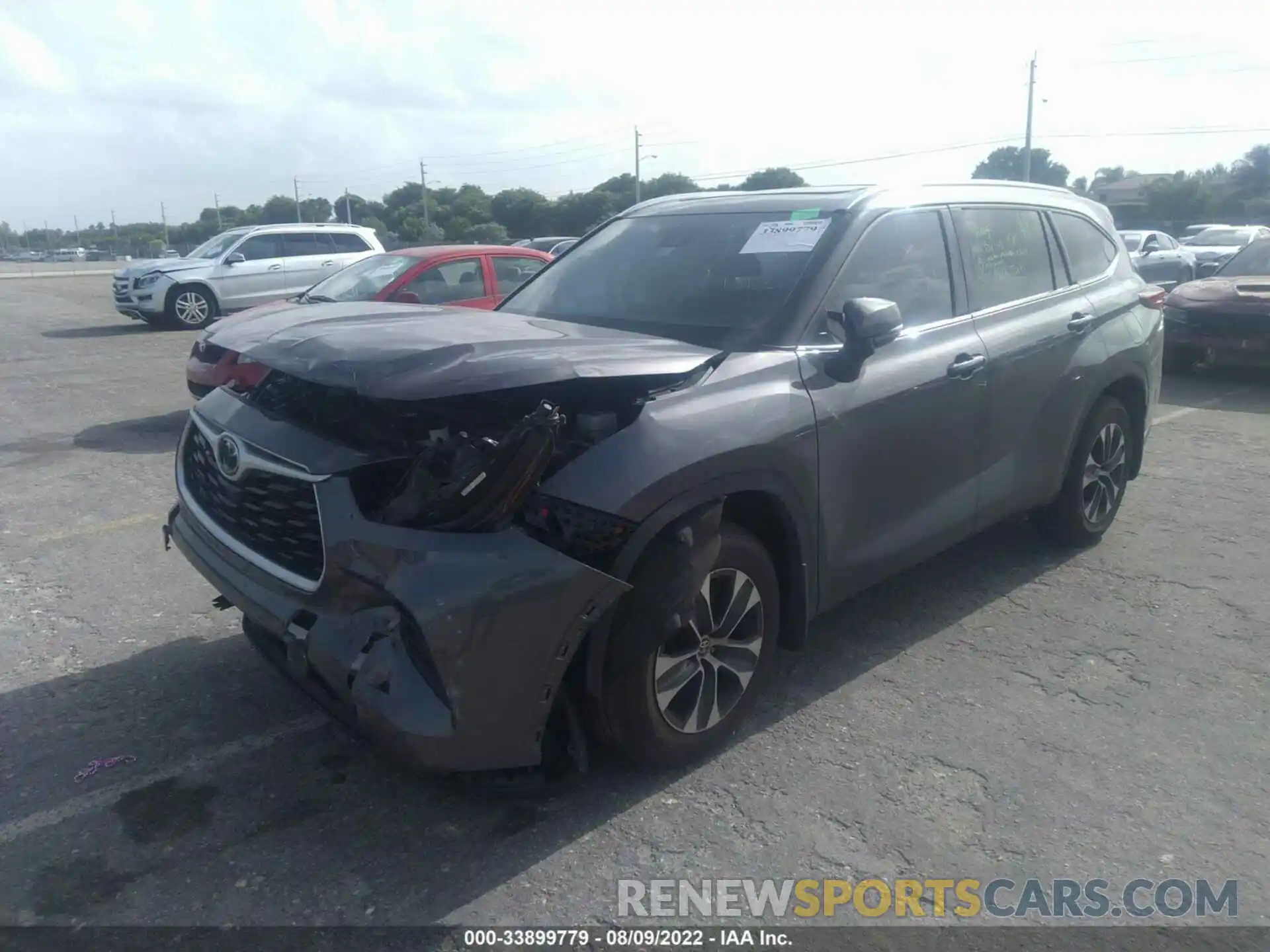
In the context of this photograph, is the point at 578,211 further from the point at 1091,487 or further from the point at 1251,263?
the point at 1091,487

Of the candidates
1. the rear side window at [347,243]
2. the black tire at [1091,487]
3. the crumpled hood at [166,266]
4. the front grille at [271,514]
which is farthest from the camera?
the rear side window at [347,243]

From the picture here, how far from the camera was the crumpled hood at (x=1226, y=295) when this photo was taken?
1009 centimetres

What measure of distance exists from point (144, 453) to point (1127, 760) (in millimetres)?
7104

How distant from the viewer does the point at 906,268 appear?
415 centimetres

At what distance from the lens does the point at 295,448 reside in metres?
3.05

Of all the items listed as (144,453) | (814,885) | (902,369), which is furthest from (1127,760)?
(144,453)

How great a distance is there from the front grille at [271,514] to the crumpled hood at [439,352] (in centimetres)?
35

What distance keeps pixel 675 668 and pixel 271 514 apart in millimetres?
1343

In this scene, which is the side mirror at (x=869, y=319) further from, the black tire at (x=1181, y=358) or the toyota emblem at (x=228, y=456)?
the black tire at (x=1181, y=358)

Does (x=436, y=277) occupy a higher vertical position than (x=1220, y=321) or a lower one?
higher

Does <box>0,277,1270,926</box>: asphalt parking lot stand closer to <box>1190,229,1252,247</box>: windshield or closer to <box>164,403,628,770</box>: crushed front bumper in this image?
<box>164,403,628,770</box>: crushed front bumper

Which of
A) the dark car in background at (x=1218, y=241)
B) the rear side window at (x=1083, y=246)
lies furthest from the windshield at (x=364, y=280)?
the dark car in background at (x=1218, y=241)

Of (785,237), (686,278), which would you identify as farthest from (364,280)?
(785,237)

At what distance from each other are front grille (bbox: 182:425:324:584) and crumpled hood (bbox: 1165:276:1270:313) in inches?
370
